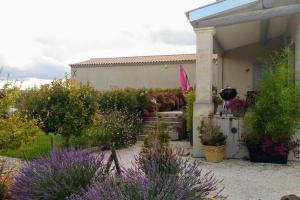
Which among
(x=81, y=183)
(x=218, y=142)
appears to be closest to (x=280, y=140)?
(x=218, y=142)

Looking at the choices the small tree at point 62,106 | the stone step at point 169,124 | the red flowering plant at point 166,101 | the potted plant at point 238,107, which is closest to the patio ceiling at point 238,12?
the potted plant at point 238,107

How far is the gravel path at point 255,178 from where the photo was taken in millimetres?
6102

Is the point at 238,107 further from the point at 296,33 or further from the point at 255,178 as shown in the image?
the point at 296,33

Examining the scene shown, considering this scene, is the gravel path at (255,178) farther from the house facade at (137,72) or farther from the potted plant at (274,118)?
the house facade at (137,72)

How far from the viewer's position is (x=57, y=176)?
162 inches

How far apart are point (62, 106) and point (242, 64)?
864 centimetres

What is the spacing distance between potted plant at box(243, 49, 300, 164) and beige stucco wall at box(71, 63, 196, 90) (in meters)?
17.0

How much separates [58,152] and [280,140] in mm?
5867

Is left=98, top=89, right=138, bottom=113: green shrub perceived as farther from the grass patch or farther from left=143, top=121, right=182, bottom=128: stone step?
the grass patch

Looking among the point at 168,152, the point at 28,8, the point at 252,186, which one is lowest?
the point at 252,186

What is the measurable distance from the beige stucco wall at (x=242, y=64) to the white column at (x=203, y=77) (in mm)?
5865

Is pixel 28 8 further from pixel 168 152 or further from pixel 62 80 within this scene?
pixel 168 152

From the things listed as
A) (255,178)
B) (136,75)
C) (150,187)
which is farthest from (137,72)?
(150,187)

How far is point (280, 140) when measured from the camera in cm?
840
